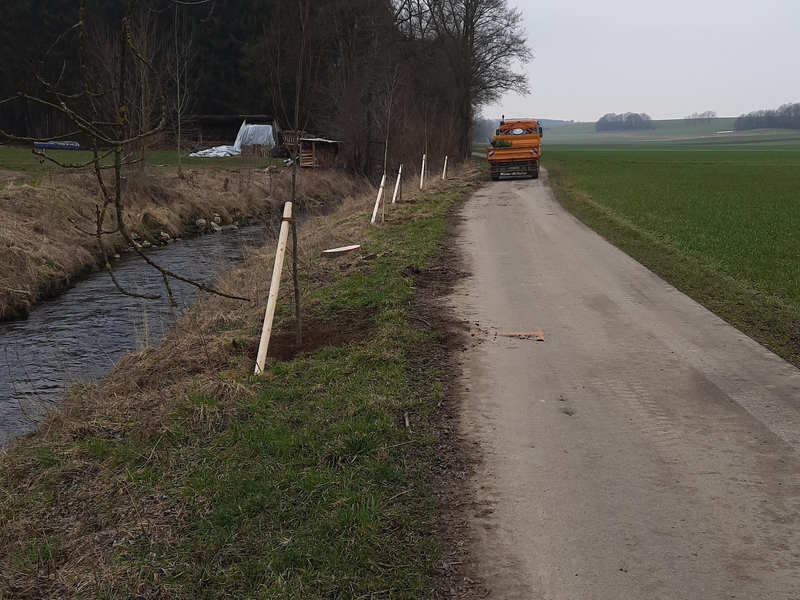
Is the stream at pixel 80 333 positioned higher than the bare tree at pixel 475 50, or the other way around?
the bare tree at pixel 475 50

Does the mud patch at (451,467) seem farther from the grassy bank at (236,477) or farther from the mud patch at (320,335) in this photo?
the mud patch at (320,335)

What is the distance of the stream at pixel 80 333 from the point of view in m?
8.23

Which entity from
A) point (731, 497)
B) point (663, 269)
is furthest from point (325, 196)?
point (731, 497)

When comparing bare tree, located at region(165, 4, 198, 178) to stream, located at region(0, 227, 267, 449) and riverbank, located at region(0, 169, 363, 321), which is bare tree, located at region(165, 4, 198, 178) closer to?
riverbank, located at region(0, 169, 363, 321)

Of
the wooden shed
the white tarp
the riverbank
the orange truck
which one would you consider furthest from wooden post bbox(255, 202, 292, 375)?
the white tarp

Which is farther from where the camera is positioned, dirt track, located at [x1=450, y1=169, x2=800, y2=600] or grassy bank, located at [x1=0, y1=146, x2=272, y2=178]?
grassy bank, located at [x1=0, y1=146, x2=272, y2=178]

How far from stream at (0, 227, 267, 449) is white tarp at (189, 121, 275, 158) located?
1136 inches

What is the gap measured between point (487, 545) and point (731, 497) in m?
1.68

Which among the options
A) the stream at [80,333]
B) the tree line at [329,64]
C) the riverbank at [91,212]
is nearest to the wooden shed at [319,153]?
the tree line at [329,64]

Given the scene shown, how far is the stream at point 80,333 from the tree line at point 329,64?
3758 millimetres

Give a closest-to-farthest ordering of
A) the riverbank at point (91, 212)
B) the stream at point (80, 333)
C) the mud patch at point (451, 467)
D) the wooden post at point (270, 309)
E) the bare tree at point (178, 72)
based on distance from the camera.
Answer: the mud patch at point (451, 467), the wooden post at point (270, 309), the stream at point (80, 333), the riverbank at point (91, 212), the bare tree at point (178, 72)

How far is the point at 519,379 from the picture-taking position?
6793 millimetres

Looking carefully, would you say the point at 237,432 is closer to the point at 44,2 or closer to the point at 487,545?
the point at 487,545

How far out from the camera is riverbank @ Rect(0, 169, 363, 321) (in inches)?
570
